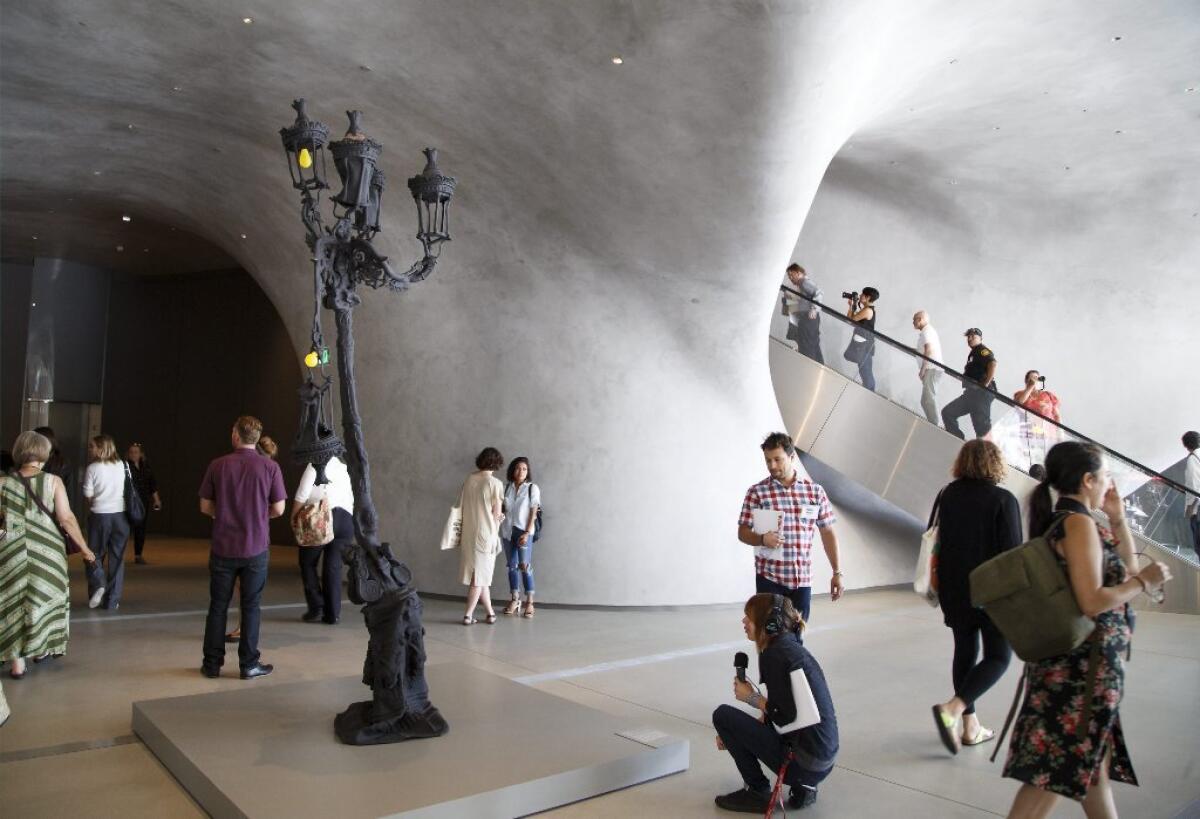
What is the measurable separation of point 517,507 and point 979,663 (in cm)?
476

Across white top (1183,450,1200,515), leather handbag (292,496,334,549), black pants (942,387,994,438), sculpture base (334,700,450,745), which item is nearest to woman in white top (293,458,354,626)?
leather handbag (292,496,334,549)

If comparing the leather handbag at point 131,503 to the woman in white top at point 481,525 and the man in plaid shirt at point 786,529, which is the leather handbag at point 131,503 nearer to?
the woman in white top at point 481,525

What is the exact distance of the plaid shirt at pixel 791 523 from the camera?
5008 millimetres

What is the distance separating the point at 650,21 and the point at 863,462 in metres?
6.23

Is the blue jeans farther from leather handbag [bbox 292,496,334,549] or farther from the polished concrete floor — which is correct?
leather handbag [bbox 292,496,334,549]

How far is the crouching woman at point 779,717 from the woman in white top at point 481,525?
14.5 ft

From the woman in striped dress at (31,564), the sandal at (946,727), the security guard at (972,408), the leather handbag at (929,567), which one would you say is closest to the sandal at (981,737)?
the sandal at (946,727)

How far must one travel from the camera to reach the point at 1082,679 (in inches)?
115

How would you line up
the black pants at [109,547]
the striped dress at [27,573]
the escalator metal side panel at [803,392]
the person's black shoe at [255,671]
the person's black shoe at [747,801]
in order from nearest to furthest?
the person's black shoe at [747,801]
the striped dress at [27,573]
the person's black shoe at [255,671]
the black pants at [109,547]
the escalator metal side panel at [803,392]

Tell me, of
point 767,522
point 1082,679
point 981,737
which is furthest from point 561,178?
point 1082,679

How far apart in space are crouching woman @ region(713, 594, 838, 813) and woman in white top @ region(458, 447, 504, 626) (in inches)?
174

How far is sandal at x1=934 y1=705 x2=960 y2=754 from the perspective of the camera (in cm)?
409

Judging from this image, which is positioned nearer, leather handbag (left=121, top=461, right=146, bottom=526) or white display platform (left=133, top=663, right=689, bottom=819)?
white display platform (left=133, top=663, right=689, bottom=819)

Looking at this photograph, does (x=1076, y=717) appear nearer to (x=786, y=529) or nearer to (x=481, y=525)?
(x=786, y=529)
